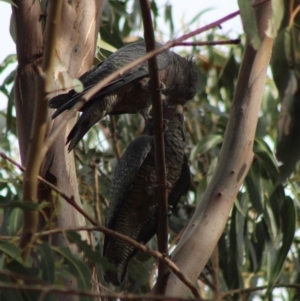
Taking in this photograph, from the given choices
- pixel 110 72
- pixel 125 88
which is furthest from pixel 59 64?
pixel 125 88

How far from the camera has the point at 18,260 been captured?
75.7 inches

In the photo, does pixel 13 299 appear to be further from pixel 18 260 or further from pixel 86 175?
pixel 86 175

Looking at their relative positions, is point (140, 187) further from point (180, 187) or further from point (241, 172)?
point (241, 172)

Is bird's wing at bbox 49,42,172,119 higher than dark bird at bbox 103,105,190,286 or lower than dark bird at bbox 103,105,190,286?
higher

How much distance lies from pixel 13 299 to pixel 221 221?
753 millimetres

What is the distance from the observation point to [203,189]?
125 inches

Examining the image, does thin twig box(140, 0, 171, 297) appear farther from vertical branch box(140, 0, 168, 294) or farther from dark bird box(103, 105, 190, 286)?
dark bird box(103, 105, 190, 286)

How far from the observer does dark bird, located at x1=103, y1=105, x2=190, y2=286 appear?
3246mm

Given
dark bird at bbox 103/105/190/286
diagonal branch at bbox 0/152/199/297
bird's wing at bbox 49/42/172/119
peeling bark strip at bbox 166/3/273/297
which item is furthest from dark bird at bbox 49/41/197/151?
diagonal branch at bbox 0/152/199/297

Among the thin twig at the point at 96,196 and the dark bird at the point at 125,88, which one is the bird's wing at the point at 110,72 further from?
the thin twig at the point at 96,196

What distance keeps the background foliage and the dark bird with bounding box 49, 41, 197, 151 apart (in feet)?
0.96

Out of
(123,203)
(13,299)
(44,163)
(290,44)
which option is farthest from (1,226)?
(290,44)

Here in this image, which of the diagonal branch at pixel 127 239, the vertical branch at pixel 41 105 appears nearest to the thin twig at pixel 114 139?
the diagonal branch at pixel 127 239

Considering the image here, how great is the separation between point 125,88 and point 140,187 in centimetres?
61
